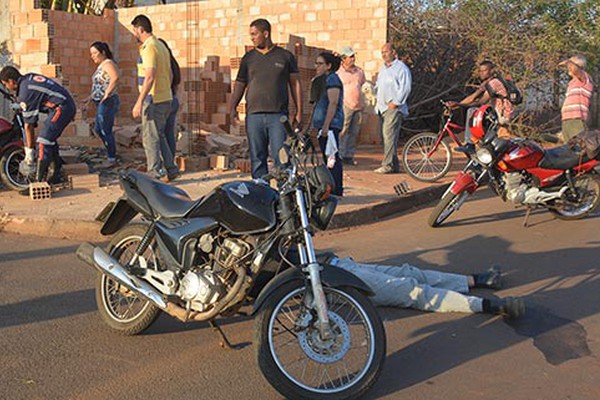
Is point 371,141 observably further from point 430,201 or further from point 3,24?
point 3,24

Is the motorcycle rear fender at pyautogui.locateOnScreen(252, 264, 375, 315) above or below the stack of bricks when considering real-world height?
below

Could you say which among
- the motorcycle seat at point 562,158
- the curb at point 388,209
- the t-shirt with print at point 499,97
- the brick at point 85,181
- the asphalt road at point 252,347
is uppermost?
the t-shirt with print at point 499,97

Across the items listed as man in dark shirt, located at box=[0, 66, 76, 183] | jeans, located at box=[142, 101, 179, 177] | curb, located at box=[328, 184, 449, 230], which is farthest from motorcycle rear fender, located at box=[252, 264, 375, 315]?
man in dark shirt, located at box=[0, 66, 76, 183]

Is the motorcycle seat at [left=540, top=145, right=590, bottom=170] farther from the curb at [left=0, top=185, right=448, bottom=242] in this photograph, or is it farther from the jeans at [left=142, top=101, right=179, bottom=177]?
the jeans at [left=142, top=101, right=179, bottom=177]

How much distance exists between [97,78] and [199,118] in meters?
3.54

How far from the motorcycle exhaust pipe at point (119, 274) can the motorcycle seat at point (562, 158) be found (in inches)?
207

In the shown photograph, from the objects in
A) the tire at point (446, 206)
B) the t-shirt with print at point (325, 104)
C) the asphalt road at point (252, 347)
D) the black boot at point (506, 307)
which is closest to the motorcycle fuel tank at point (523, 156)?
the tire at point (446, 206)

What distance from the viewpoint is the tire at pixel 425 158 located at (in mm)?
10109

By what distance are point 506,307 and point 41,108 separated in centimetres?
613

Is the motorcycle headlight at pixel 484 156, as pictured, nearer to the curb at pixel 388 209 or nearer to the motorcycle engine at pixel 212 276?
the curb at pixel 388 209

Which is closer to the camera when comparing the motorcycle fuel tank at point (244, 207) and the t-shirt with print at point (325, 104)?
the motorcycle fuel tank at point (244, 207)

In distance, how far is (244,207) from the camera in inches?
145

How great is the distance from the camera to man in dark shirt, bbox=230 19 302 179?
7.38 meters

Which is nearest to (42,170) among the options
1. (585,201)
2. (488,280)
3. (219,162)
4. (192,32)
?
(219,162)
